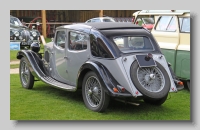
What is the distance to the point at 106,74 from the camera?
6.00 m

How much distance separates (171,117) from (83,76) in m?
1.65

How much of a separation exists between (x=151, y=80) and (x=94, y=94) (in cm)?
100

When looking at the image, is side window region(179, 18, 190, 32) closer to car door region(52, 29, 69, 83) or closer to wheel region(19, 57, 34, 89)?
car door region(52, 29, 69, 83)

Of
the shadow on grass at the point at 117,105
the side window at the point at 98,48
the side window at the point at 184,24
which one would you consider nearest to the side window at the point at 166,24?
the side window at the point at 184,24

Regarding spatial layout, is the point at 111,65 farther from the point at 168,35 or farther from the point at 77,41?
the point at 168,35

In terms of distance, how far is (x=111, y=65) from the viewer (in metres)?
6.08

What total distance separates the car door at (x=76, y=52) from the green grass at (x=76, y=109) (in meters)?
0.54

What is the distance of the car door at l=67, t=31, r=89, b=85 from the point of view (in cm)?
664

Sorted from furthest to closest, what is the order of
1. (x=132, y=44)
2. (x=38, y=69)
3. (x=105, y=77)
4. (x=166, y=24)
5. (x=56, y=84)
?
(x=166, y=24)
(x=38, y=69)
(x=56, y=84)
(x=132, y=44)
(x=105, y=77)

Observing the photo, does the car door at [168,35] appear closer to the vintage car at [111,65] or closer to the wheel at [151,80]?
the vintage car at [111,65]

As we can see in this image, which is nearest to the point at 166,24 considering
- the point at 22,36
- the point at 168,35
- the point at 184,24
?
the point at 168,35

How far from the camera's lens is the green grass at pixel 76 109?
6.18 m

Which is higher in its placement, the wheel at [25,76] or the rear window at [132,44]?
the rear window at [132,44]

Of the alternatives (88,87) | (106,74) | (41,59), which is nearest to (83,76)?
(88,87)
